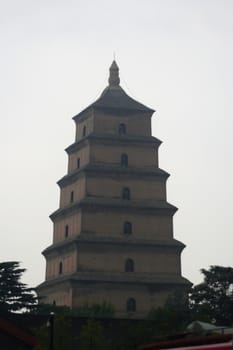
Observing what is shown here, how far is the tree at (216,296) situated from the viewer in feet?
144

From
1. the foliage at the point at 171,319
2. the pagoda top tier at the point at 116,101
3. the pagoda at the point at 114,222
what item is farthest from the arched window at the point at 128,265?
the pagoda top tier at the point at 116,101

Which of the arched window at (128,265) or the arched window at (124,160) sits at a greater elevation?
the arched window at (124,160)

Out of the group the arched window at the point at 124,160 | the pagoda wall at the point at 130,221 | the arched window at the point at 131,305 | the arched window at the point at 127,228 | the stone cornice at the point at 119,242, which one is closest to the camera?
the arched window at the point at 131,305

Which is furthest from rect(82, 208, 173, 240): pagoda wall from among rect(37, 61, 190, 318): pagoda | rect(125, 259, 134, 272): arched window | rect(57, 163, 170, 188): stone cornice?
rect(57, 163, 170, 188): stone cornice

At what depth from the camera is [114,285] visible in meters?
49.6

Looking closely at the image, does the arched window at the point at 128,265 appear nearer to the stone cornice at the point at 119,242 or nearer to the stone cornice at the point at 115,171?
the stone cornice at the point at 119,242

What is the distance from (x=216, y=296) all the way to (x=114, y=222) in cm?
954

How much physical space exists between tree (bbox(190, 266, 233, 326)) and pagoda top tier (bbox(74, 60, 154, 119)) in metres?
14.9

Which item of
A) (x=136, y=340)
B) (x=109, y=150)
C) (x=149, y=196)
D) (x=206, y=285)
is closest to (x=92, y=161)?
(x=109, y=150)

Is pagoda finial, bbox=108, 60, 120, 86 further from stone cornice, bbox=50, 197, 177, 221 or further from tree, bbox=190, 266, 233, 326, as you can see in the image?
tree, bbox=190, 266, 233, 326

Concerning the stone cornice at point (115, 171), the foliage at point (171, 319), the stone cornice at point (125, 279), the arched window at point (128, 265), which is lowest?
the foliage at point (171, 319)

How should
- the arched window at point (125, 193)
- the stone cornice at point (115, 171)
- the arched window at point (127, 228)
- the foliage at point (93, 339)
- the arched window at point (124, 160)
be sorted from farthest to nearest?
the arched window at point (124, 160) < the arched window at point (125, 193) < the stone cornice at point (115, 171) < the arched window at point (127, 228) < the foliage at point (93, 339)

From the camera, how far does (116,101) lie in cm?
5669

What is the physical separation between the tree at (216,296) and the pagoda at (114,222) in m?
4.30
